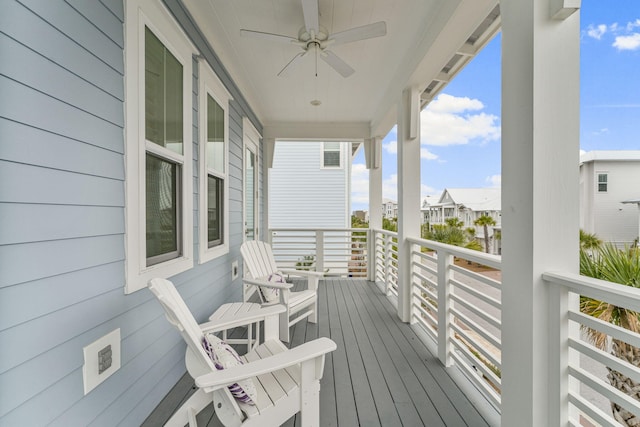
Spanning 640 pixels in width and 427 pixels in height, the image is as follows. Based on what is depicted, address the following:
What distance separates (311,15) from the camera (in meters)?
2.11

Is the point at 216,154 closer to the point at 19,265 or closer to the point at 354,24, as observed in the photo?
the point at 354,24

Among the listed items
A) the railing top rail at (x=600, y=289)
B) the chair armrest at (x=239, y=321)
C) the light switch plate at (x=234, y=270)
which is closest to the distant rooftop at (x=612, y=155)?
the railing top rail at (x=600, y=289)

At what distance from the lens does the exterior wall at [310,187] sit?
824 centimetres

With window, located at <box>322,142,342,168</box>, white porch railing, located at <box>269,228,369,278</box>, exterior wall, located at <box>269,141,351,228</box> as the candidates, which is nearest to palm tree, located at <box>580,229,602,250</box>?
white porch railing, located at <box>269,228,369,278</box>

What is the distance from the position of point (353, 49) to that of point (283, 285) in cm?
234

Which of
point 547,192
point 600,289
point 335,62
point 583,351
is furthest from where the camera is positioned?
point 335,62

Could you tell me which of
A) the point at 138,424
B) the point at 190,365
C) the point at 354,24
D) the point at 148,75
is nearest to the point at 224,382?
the point at 190,365

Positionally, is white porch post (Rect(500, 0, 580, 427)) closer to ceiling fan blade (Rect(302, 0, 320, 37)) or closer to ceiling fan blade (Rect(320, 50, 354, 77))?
ceiling fan blade (Rect(302, 0, 320, 37))

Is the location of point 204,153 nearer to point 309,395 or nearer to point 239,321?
point 239,321

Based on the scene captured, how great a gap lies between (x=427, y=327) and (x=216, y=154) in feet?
8.52

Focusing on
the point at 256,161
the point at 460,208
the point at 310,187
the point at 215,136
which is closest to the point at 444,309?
the point at 215,136

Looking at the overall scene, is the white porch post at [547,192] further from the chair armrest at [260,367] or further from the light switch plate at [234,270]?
the light switch plate at [234,270]

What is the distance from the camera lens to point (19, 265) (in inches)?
38.5

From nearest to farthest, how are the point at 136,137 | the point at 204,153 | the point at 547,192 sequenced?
1. the point at 547,192
2. the point at 136,137
3. the point at 204,153
